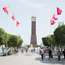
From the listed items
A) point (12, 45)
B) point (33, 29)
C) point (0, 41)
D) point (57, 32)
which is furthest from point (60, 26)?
point (33, 29)

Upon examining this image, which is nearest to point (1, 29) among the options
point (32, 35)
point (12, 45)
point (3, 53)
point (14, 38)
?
point (3, 53)

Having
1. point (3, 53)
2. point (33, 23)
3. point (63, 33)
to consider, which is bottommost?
point (3, 53)

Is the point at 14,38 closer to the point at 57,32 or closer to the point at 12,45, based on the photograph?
the point at 12,45

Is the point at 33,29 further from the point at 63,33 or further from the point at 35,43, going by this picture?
the point at 63,33

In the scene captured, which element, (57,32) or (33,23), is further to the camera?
(33,23)

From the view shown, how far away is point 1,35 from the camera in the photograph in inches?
3108

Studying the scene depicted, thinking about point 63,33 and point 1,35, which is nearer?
point 63,33

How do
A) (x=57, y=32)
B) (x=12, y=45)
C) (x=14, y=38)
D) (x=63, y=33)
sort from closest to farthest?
(x=63, y=33)
(x=57, y=32)
(x=12, y=45)
(x=14, y=38)

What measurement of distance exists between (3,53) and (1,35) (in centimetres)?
1227

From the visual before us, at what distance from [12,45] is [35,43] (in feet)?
202

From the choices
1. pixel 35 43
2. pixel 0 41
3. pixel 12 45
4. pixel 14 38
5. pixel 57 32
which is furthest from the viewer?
pixel 35 43

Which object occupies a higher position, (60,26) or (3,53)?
(60,26)

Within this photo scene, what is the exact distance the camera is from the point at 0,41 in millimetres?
78500

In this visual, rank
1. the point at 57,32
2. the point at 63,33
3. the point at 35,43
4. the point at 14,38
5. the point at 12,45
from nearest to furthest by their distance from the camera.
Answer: the point at 63,33, the point at 57,32, the point at 12,45, the point at 14,38, the point at 35,43
